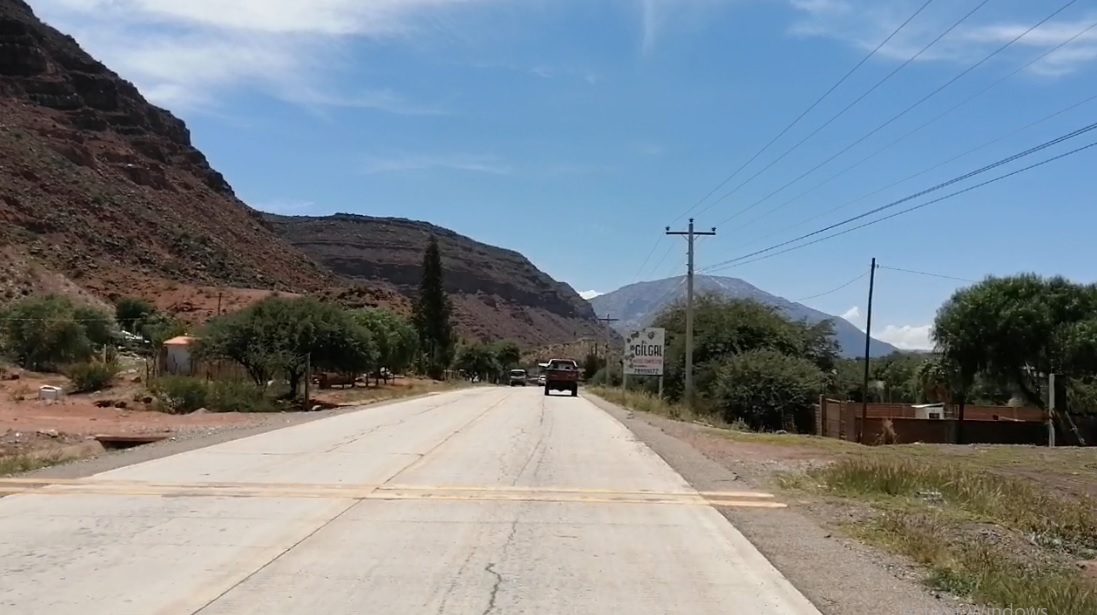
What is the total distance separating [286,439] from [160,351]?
4276 cm

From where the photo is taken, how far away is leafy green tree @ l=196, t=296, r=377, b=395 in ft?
168

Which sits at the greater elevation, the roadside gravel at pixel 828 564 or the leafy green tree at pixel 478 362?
the leafy green tree at pixel 478 362

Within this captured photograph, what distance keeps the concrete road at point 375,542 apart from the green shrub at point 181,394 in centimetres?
2495

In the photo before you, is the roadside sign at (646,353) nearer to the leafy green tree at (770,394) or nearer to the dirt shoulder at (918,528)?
the leafy green tree at (770,394)

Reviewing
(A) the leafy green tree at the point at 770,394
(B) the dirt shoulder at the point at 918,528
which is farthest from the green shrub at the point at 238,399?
(B) the dirt shoulder at the point at 918,528

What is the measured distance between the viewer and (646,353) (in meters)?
61.1

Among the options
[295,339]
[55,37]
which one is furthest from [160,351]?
[55,37]

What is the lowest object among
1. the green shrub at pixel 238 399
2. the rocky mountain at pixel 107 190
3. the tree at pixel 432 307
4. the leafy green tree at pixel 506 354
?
the green shrub at pixel 238 399

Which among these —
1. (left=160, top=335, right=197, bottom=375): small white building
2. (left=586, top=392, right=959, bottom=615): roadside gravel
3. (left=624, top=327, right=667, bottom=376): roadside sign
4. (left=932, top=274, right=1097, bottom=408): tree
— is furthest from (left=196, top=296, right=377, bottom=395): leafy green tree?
(left=586, top=392, right=959, bottom=615): roadside gravel

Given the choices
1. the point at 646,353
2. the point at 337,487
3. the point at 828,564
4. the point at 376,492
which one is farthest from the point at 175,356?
the point at 828,564

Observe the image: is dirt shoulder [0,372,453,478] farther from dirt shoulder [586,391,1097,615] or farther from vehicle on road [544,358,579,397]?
vehicle on road [544,358,579,397]

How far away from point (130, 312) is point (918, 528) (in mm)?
87304

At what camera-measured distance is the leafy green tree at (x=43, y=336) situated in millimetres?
62531

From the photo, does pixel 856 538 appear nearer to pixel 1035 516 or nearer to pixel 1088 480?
pixel 1035 516
